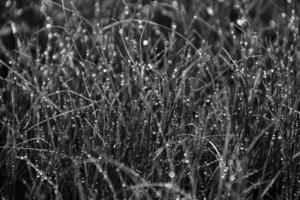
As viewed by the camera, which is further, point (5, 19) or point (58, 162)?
point (5, 19)

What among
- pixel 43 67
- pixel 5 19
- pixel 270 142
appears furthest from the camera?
pixel 5 19

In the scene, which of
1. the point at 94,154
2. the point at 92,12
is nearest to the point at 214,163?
the point at 94,154

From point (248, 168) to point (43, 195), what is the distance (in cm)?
64

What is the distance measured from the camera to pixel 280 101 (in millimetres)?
1912

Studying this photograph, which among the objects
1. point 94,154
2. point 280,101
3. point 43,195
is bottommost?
point 43,195

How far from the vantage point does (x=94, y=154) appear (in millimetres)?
1796

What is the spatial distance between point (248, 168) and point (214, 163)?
0.16 m

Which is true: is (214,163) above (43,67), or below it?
below

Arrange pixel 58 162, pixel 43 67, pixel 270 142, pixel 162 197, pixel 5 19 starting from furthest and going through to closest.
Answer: pixel 5 19
pixel 43 67
pixel 270 142
pixel 58 162
pixel 162 197

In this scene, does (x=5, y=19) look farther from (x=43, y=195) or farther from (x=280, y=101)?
(x=280, y=101)

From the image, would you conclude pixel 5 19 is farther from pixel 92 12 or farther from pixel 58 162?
pixel 58 162

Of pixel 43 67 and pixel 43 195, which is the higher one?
pixel 43 67

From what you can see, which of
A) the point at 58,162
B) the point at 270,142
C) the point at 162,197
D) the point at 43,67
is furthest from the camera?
the point at 43,67

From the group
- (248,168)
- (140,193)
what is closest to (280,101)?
(248,168)
